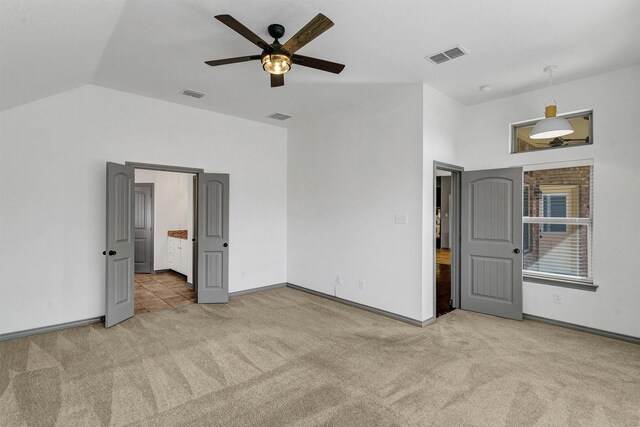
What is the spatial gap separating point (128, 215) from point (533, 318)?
5583 mm

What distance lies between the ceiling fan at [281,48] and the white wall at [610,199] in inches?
129

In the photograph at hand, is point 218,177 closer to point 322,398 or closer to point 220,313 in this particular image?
point 220,313

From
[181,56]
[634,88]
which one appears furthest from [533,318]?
[181,56]

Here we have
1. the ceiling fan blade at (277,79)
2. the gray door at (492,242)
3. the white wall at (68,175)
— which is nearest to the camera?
the ceiling fan blade at (277,79)

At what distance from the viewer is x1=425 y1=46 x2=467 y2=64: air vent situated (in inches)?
131

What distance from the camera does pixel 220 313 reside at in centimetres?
466

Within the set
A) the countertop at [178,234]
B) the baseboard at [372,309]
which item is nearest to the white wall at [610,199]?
the baseboard at [372,309]

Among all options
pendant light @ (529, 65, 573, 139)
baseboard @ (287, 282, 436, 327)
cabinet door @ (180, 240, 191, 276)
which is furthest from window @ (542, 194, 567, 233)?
cabinet door @ (180, 240, 191, 276)

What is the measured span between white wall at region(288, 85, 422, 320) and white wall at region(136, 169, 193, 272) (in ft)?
10.7

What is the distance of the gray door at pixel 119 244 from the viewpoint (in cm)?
408

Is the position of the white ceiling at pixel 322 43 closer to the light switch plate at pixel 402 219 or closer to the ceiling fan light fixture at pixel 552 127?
the ceiling fan light fixture at pixel 552 127

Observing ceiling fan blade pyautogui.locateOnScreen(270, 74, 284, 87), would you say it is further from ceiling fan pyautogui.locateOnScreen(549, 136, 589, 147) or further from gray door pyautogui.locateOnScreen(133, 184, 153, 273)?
gray door pyautogui.locateOnScreen(133, 184, 153, 273)

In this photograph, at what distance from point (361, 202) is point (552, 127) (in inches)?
97.5

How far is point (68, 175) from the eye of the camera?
13.3ft
